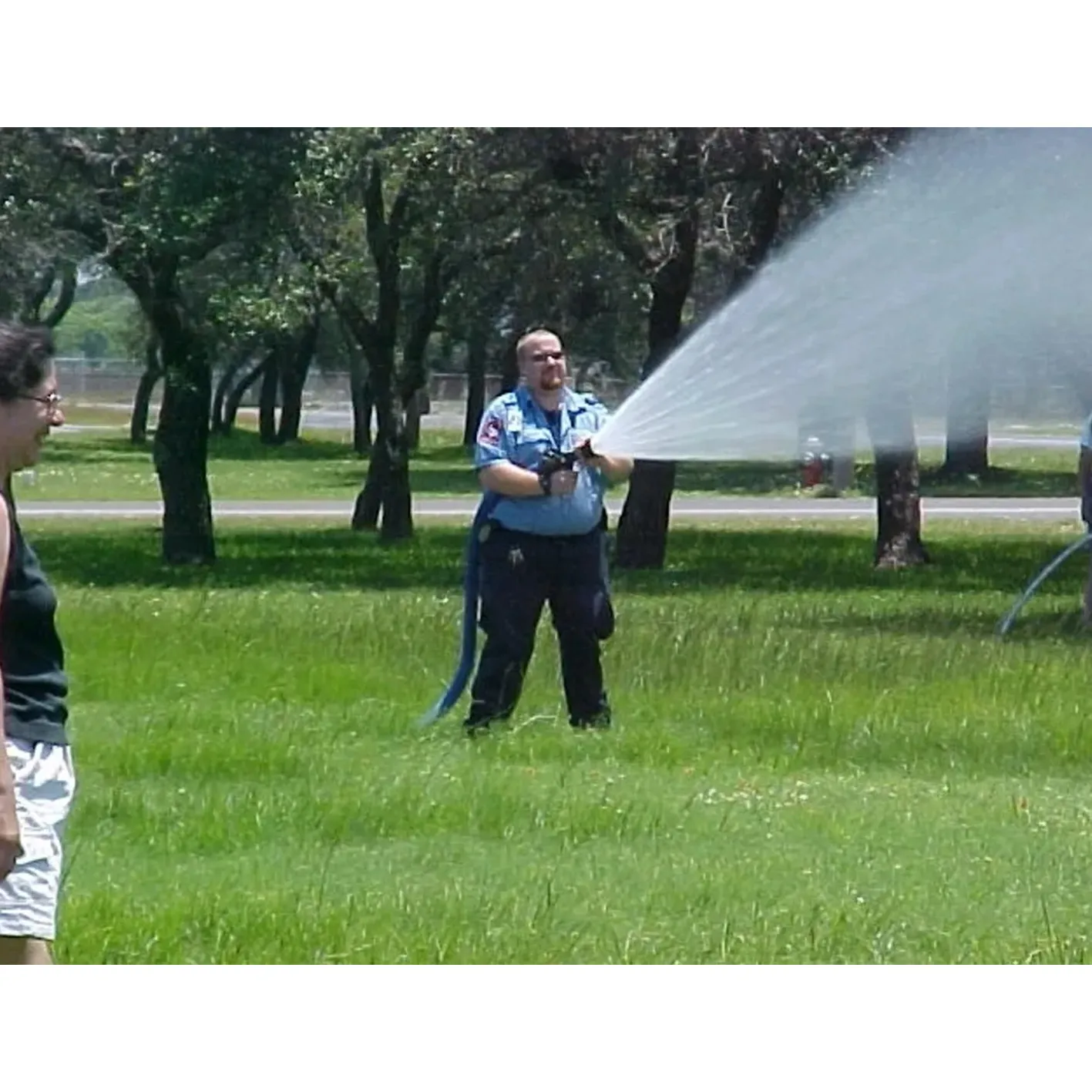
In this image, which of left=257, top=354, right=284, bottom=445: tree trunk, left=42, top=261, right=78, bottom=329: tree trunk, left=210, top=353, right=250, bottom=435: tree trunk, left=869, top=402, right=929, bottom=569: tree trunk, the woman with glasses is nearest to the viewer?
the woman with glasses

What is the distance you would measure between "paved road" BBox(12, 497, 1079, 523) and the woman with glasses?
23863mm

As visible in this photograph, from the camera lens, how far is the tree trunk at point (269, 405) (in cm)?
4462

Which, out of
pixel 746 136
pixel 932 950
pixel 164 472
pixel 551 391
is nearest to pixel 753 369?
pixel 551 391

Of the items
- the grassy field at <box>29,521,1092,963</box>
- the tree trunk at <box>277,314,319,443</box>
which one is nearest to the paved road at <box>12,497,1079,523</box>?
the tree trunk at <box>277,314,319,443</box>

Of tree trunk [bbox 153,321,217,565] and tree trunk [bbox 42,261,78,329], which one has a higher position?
tree trunk [bbox 42,261,78,329]

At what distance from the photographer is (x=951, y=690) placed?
11547mm

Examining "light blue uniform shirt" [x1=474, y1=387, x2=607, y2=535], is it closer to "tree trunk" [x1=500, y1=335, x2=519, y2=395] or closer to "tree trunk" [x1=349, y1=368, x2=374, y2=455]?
"tree trunk" [x1=500, y1=335, x2=519, y2=395]

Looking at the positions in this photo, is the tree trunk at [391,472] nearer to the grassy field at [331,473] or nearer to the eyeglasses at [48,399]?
the grassy field at [331,473]

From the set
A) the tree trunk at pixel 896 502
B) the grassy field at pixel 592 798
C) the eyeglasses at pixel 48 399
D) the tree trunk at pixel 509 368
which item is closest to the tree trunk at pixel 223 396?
the tree trunk at pixel 509 368

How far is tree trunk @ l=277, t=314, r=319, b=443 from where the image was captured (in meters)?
34.9

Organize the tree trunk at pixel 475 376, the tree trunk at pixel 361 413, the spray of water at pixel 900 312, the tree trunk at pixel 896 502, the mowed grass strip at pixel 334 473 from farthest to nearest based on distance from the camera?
the mowed grass strip at pixel 334 473 → the tree trunk at pixel 361 413 → the tree trunk at pixel 475 376 → the tree trunk at pixel 896 502 → the spray of water at pixel 900 312

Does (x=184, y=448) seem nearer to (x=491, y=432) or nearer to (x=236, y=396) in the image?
(x=491, y=432)

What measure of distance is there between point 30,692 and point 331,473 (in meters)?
37.9

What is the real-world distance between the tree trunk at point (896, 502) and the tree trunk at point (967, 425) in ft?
1.74
